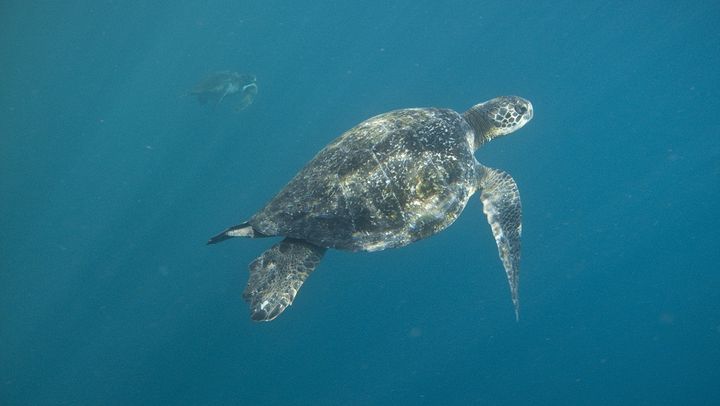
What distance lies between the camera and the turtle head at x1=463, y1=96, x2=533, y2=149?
6.99m

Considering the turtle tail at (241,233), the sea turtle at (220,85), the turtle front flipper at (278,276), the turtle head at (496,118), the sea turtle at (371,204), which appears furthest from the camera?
the sea turtle at (220,85)

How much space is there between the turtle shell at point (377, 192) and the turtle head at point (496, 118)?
1.73 m

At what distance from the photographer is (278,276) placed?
498 centimetres

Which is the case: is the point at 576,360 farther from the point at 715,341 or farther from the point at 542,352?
the point at 715,341

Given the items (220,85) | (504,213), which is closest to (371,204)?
(504,213)

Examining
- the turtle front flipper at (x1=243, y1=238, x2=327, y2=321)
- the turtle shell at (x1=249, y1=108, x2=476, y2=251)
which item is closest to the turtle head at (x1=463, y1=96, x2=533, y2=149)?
the turtle shell at (x1=249, y1=108, x2=476, y2=251)

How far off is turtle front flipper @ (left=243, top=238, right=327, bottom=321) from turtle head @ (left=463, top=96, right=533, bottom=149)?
3.75 meters

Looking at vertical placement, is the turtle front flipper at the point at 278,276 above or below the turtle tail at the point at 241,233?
below

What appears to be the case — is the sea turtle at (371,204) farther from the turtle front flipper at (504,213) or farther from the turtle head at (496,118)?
the turtle head at (496,118)

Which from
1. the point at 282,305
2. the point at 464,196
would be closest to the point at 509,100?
the point at 464,196

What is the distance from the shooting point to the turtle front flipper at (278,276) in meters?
4.63

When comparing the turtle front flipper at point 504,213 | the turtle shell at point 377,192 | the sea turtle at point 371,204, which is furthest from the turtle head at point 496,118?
the turtle shell at point 377,192

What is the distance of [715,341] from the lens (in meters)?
22.4

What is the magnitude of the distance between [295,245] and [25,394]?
1791 centimetres
